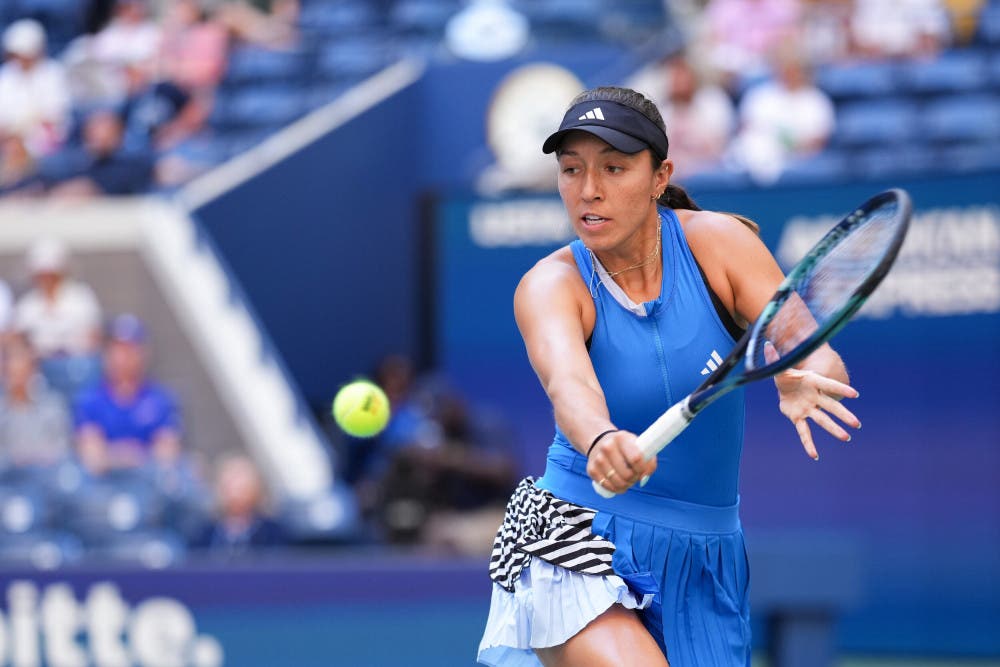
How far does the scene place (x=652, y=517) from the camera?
146 inches

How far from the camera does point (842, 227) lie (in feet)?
11.5

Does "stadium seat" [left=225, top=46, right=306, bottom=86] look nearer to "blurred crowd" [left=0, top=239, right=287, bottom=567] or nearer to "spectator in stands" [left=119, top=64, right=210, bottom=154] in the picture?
"spectator in stands" [left=119, top=64, right=210, bottom=154]

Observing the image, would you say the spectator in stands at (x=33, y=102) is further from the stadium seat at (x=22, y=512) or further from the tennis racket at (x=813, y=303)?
the tennis racket at (x=813, y=303)

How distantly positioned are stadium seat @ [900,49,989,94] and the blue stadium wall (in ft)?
3.57

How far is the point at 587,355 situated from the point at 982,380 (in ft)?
22.5

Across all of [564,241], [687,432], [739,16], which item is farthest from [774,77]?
[687,432]

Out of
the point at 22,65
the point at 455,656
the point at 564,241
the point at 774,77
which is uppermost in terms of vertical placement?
the point at 22,65

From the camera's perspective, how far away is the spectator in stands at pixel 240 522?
26.8 ft

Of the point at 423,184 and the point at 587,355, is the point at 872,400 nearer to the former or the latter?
the point at 423,184

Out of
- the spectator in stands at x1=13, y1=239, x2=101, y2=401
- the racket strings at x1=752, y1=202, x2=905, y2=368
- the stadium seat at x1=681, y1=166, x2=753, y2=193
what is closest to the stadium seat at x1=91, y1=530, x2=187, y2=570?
the spectator in stands at x1=13, y1=239, x2=101, y2=401

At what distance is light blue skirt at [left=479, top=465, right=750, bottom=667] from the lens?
3.66 metres

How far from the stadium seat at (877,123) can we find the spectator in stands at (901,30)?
1.18 feet

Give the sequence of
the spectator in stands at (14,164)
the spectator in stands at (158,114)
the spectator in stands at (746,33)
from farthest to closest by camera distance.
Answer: the spectator in stands at (158,114) < the spectator in stands at (14,164) < the spectator in stands at (746,33)

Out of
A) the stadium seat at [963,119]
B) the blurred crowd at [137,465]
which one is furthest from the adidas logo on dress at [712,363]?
the stadium seat at [963,119]
